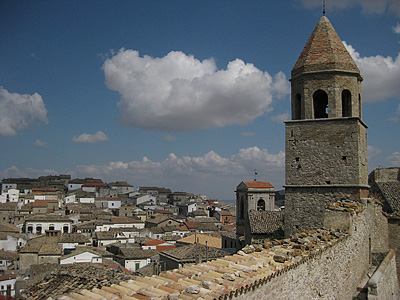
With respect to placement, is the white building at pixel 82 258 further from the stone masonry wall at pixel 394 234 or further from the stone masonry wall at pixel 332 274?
the stone masonry wall at pixel 332 274

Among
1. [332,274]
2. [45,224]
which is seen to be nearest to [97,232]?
[45,224]

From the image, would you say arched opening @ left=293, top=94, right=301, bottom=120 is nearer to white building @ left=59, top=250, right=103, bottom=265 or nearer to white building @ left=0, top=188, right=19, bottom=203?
white building @ left=59, top=250, right=103, bottom=265

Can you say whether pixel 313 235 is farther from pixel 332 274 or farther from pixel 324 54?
pixel 324 54

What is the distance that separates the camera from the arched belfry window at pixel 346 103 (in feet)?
44.2

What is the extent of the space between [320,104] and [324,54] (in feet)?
7.45

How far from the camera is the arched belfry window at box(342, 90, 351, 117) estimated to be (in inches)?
531

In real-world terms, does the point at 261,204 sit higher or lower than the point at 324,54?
lower

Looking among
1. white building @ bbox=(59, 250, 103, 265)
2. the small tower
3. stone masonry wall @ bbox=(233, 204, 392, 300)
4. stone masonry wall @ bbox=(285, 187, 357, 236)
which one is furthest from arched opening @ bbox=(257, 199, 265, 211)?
stone masonry wall @ bbox=(285, 187, 357, 236)

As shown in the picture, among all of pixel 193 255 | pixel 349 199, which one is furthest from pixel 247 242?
pixel 349 199

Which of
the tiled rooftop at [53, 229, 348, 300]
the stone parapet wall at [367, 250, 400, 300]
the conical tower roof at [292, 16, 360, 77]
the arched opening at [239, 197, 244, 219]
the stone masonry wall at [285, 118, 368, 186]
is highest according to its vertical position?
the conical tower roof at [292, 16, 360, 77]

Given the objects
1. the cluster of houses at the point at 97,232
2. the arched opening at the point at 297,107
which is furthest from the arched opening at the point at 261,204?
the arched opening at the point at 297,107

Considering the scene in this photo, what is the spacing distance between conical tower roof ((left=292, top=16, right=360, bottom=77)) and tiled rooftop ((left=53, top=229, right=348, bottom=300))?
7.12 metres

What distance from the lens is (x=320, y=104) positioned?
1496 cm

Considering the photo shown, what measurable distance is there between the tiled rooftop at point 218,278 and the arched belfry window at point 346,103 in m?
6.57
